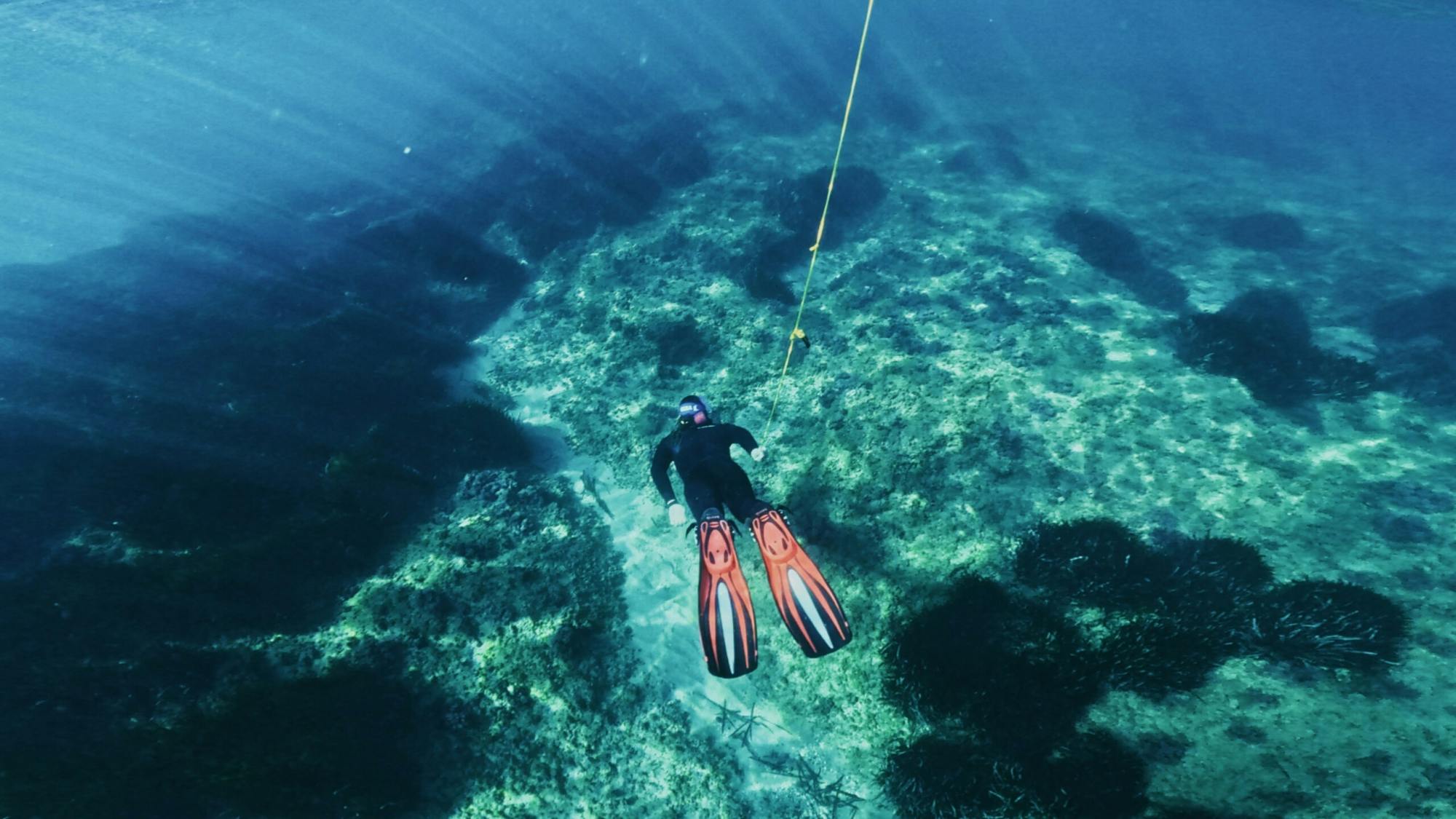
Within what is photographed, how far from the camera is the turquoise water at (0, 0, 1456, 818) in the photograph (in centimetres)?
582

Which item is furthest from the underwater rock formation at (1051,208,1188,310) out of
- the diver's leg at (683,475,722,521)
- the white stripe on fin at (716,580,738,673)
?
the white stripe on fin at (716,580,738,673)

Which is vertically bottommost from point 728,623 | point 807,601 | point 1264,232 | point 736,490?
point 728,623

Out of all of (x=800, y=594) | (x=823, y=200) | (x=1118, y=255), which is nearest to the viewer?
(x=800, y=594)

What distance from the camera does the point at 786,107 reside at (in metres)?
29.9

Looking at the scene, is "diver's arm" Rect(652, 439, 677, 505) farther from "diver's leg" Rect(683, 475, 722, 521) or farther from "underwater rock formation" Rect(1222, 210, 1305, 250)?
"underwater rock formation" Rect(1222, 210, 1305, 250)

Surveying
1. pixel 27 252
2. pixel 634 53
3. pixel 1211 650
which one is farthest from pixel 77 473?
pixel 634 53

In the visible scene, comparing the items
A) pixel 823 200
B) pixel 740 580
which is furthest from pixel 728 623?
pixel 823 200

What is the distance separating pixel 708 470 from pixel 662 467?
2.44 ft

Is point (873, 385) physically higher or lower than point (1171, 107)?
lower

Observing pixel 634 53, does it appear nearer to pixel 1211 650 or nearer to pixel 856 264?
pixel 856 264

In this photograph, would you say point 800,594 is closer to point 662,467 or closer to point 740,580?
point 740,580

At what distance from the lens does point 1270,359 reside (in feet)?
36.6

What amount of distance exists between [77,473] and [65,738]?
18.6 feet

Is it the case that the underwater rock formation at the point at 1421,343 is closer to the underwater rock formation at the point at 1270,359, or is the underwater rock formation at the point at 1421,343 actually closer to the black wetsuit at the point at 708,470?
the underwater rock formation at the point at 1270,359
